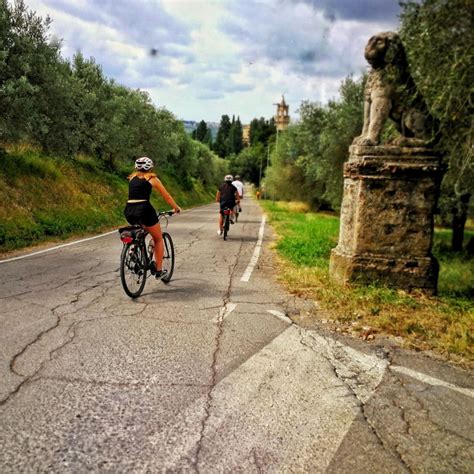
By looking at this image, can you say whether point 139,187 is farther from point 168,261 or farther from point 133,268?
point 168,261

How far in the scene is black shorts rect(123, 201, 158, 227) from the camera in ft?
19.4

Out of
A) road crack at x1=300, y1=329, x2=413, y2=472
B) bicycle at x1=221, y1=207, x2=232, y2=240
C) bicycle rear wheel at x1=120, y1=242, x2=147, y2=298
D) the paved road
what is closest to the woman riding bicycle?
bicycle rear wheel at x1=120, y1=242, x2=147, y2=298

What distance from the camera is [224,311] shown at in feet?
17.6

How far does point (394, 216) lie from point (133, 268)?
4.27m

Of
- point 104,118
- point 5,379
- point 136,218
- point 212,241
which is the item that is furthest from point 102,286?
point 104,118

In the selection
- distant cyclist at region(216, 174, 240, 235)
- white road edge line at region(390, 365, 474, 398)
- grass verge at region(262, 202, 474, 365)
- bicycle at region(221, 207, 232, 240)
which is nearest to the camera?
white road edge line at region(390, 365, 474, 398)

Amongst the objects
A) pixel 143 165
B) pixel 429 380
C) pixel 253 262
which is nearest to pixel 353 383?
pixel 429 380

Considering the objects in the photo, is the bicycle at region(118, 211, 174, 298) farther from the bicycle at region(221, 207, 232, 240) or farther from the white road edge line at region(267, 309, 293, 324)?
the bicycle at region(221, 207, 232, 240)

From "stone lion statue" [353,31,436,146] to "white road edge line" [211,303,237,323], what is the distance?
11.4 feet

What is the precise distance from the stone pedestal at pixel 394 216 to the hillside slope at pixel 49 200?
28.6ft

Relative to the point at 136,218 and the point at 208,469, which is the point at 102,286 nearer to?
the point at 136,218

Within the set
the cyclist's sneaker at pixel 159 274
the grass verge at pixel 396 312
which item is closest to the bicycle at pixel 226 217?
the grass verge at pixel 396 312

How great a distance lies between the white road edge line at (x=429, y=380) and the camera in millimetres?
3369

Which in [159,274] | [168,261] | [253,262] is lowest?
[253,262]
